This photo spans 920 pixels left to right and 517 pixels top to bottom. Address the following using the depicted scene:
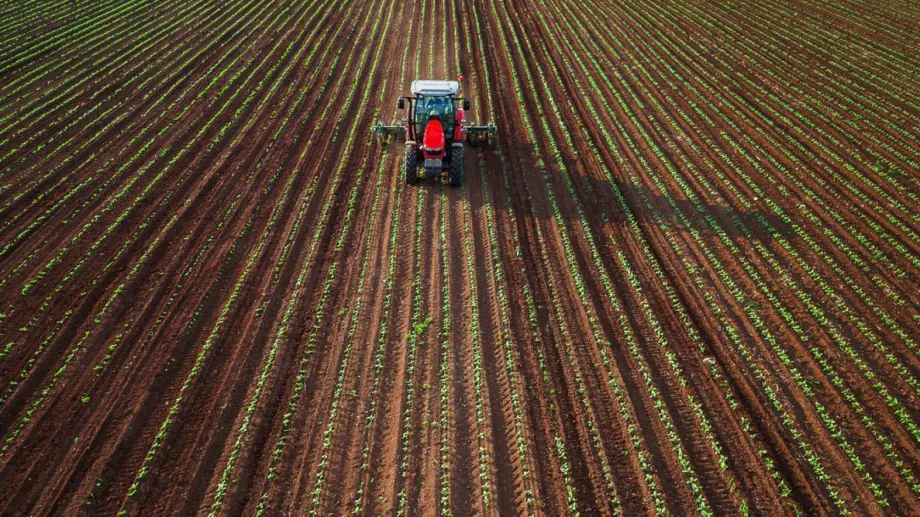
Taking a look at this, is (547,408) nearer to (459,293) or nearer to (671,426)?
(671,426)

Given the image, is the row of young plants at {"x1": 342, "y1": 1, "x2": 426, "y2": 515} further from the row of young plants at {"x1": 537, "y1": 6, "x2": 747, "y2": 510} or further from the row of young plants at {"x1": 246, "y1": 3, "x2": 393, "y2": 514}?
the row of young plants at {"x1": 537, "y1": 6, "x2": 747, "y2": 510}

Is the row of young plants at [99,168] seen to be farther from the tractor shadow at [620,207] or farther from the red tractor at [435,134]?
the tractor shadow at [620,207]

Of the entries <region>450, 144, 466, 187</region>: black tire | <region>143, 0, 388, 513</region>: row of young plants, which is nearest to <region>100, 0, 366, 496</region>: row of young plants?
<region>143, 0, 388, 513</region>: row of young plants

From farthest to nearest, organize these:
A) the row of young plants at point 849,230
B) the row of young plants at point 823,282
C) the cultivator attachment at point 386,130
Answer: the cultivator attachment at point 386,130, the row of young plants at point 849,230, the row of young plants at point 823,282

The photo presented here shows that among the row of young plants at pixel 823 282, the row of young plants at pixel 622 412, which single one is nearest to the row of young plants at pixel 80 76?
the row of young plants at pixel 622 412

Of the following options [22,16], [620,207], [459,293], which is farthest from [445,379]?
[22,16]

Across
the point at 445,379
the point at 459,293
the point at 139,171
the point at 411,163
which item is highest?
the point at 411,163
